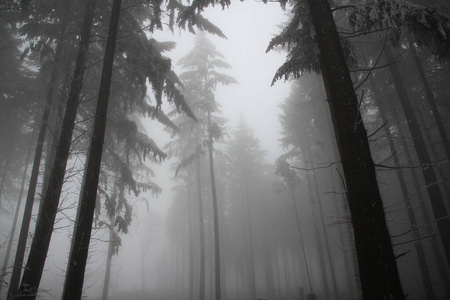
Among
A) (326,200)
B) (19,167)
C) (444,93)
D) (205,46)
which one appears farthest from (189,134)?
(444,93)

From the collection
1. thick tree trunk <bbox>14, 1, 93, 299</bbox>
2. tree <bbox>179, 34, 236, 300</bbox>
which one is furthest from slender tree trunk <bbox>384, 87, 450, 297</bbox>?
thick tree trunk <bbox>14, 1, 93, 299</bbox>

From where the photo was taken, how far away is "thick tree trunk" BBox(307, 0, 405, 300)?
3430 mm

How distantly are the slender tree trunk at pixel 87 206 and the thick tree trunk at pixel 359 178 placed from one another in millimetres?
5063

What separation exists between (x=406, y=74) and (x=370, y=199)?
1405 centimetres

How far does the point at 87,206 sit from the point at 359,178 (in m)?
5.31

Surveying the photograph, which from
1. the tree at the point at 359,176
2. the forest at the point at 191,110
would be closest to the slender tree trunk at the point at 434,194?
the forest at the point at 191,110

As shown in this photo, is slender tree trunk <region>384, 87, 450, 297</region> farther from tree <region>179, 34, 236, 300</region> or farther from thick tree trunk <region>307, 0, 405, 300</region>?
tree <region>179, 34, 236, 300</region>

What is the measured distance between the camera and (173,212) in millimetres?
35500

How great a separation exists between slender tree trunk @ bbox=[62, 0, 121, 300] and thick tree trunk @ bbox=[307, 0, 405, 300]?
5.06 metres

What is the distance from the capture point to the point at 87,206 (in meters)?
Result: 5.30

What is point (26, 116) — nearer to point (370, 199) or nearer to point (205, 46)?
point (205, 46)

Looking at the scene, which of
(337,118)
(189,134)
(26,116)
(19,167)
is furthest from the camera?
(189,134)

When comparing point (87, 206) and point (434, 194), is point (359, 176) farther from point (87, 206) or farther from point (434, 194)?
point (434, 194)

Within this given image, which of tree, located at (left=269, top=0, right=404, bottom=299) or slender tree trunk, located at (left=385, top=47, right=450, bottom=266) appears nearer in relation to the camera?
tree, located at (left=269, top=0, right=404, bottom=299)
